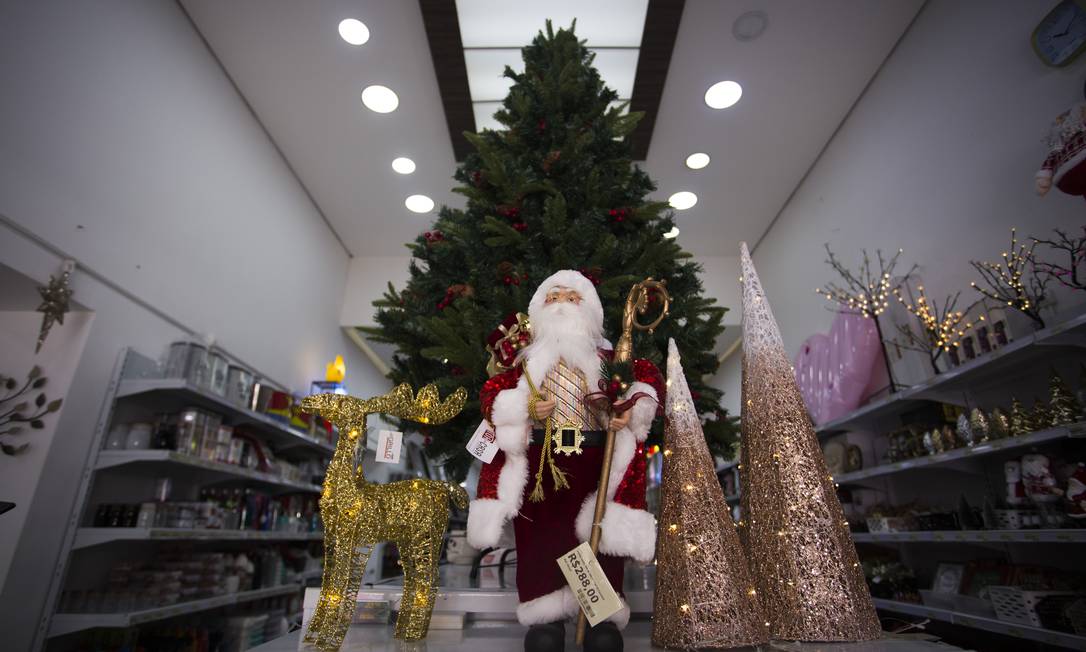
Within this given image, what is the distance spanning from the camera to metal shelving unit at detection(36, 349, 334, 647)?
219 cm

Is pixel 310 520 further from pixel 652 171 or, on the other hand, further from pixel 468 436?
pixel 652 171

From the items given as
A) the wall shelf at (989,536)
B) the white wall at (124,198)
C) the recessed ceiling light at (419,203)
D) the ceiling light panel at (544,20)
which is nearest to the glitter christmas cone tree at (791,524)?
the wall shelf at (989,536)

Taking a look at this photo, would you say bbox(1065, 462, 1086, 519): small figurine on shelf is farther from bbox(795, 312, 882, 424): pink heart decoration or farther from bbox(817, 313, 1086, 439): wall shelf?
bbox(795, 312, 882, 424): pink heart decoration

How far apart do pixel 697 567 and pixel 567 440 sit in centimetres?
42

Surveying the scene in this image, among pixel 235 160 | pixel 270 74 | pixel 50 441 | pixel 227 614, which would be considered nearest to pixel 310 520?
pixel 227 614

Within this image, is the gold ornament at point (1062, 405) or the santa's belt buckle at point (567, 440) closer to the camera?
the santa's belt buckle at point (567, 440)

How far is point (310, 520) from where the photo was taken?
4172 mm

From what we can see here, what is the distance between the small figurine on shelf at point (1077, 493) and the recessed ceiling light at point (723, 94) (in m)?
2.95

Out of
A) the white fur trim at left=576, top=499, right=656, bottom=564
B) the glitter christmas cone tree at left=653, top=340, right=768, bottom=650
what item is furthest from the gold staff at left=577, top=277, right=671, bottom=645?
the glitter christmas cone tree at left=653, top=340, right=768, bottom=650

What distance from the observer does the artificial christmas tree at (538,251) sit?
185 cm

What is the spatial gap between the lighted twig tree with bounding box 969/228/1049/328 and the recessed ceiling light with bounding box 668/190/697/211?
249 cm

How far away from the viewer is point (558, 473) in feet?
4.28

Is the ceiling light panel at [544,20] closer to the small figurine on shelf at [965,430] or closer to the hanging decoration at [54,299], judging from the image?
the hanging decoration at [54,299]

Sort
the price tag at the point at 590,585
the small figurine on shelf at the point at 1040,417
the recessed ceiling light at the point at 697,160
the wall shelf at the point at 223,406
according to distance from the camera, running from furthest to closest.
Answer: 1. the recessed ceiling light at the point at 697,160
2. the wall shelf at the point at 223,406
3. the small figurine on shelf at the point at 1040,417
4. the price tag at the point at 590,585
